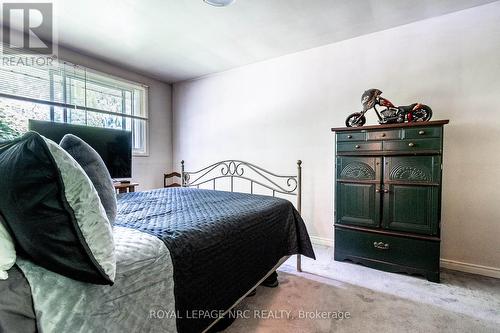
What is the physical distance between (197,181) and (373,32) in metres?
3.10

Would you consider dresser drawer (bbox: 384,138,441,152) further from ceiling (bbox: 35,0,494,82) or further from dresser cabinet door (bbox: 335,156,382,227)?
ceiling (bbox: 35,0,494,82)

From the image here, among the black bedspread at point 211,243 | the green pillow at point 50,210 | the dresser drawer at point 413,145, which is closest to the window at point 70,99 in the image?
the black bedspread at point 211,243

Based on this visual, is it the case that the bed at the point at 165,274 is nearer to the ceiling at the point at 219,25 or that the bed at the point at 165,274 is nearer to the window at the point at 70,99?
the ceiling at the point at 219,25

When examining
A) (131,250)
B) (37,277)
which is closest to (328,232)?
(131,250)

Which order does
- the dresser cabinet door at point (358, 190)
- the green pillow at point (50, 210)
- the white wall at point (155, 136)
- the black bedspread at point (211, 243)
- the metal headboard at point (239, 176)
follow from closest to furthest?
the green pillow at point (50, 210)
the black bedspread at point (211, 243)
the dresser cabinet door at point (358, 190)
the metal headboard at point (239, 176)
the white wall at point (155, 136)

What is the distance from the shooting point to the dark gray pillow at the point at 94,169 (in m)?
0.88

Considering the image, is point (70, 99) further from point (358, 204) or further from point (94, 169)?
point (358, 204)

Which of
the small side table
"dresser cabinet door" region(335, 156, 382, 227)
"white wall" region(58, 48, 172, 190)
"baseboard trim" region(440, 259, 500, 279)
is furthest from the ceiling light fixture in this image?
"baseboard trim" region(440, 259, 500, 279)

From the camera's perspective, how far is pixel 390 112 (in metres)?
2.32

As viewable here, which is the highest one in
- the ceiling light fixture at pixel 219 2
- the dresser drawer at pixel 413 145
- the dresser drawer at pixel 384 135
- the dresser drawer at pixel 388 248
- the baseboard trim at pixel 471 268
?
the ceiling light fixture at pixel 219 2

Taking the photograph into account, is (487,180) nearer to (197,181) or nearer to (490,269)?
(490,269)

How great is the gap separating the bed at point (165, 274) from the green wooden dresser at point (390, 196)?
91 centimetres

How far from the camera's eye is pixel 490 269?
2.17 meters

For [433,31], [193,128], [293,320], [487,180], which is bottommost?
[293,320]
